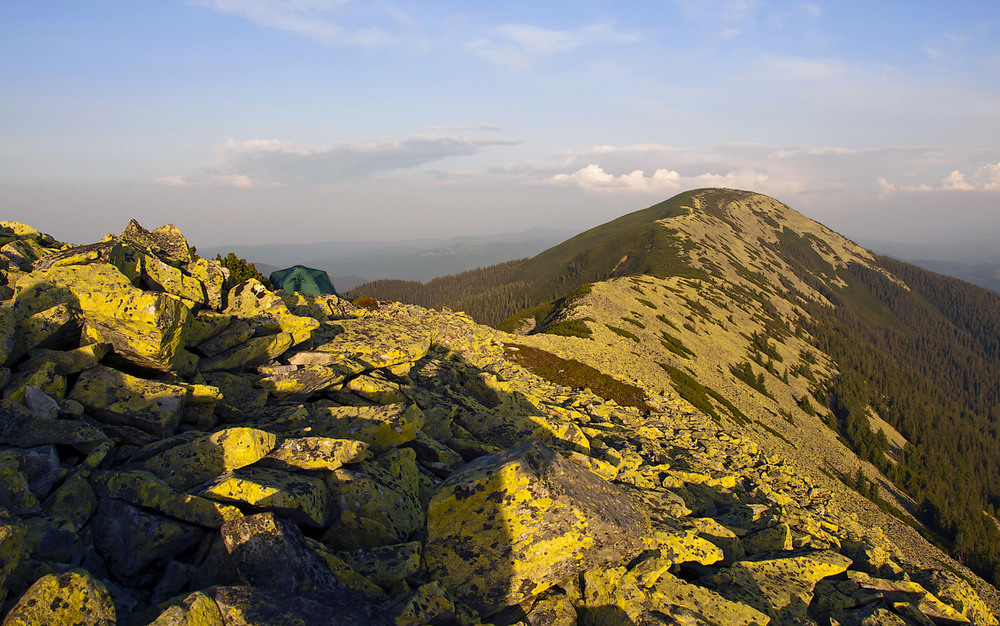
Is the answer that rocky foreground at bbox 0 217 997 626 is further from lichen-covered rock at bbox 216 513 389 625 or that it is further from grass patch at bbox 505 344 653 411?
grass patch at bbox 505 344 653 411

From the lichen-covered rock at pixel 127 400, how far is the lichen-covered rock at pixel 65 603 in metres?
4.87

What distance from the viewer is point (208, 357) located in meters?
14.4

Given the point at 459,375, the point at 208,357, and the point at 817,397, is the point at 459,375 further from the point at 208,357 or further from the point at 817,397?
the point at 817,397

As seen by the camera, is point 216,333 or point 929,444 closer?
point 216,333

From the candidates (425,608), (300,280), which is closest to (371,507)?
(425,608)

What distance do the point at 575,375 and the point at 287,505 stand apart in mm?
37523

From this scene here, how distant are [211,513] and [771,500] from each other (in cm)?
2385

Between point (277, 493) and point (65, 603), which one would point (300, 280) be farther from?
point (65, 603)

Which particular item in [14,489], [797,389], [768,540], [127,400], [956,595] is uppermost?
[127,400]

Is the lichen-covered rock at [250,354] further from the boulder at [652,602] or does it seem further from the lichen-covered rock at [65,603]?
the boulder at [652,602]

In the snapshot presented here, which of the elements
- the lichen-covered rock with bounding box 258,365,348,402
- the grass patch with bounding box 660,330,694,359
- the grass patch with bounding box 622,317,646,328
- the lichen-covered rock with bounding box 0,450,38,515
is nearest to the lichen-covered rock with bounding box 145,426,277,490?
the lichen-covered rock with bounding box 0,450,38,515

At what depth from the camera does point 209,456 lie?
30.3ft

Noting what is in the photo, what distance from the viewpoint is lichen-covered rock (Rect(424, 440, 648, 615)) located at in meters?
9.50

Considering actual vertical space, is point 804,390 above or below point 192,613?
below
